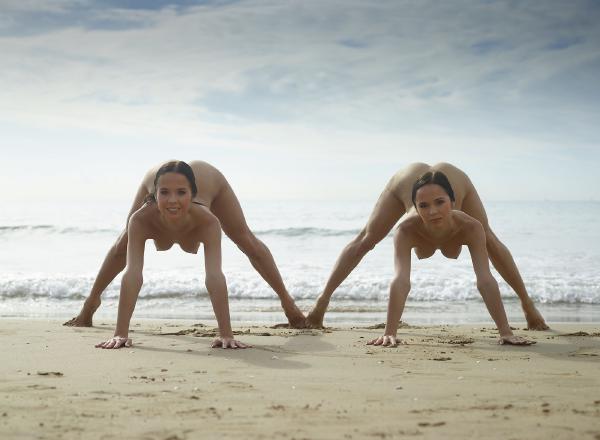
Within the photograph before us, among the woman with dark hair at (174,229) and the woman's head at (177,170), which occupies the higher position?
the woman's head at (177,170)

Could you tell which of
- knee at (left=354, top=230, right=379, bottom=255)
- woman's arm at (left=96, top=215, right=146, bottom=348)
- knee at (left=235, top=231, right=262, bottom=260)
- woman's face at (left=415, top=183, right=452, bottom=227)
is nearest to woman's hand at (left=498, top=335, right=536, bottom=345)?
woman's face at (left=415, top=183, right=452, bottom=227)

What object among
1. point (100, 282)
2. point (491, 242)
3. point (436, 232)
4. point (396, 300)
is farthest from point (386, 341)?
point (100, 282)

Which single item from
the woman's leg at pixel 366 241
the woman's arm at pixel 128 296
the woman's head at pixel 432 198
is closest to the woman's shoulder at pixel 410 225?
the woman's head at pixel 432 198

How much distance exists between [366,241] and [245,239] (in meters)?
1.26

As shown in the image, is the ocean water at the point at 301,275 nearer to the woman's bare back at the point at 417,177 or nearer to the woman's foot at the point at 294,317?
the woman's foot at the point at 294,317

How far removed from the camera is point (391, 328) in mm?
6086

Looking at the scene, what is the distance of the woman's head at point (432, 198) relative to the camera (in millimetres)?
6086

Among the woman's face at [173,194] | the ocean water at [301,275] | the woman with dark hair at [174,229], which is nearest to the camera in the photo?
the woman with dark hair at [174,229]

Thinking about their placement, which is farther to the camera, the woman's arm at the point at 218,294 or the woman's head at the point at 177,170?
the woman's head at the point at 177,170

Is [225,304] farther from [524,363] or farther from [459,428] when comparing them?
[459,428]

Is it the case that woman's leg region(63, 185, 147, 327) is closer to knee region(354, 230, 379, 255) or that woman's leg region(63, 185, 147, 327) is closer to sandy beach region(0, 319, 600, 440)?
sandy beach region(0, 319, 600, 440)

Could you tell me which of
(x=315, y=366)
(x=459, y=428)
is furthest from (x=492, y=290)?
(x=459, y=428)

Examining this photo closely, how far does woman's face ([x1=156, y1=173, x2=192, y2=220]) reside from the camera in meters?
5.93

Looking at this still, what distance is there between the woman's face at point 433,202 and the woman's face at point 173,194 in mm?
1903
